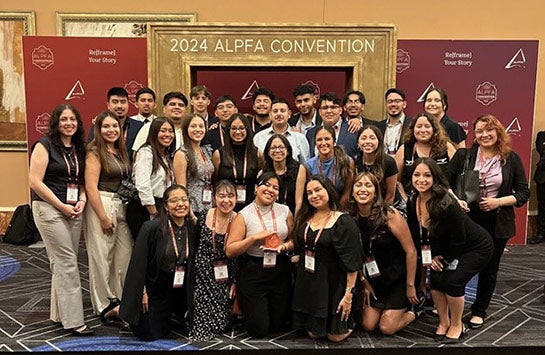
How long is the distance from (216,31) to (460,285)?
3374 mm

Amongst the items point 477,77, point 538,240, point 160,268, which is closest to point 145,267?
point 160,268

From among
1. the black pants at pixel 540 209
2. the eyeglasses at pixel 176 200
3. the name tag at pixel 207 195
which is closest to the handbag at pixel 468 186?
the name tag at pixel 207 195

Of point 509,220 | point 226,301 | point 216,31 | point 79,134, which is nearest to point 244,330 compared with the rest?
point 226,301

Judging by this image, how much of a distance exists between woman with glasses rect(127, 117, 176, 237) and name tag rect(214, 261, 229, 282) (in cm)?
56

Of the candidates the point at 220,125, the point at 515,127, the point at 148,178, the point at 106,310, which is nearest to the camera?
the point at 148,178

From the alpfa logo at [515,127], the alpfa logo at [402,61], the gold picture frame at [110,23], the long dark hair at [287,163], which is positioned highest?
the gold picture frame at [110,23]

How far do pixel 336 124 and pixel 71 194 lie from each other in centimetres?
211

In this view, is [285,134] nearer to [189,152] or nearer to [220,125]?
[220,125]

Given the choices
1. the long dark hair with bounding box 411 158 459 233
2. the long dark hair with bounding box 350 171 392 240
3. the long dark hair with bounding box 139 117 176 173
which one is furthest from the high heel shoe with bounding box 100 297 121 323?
the long dark hair with bounding box 411 158 459 233

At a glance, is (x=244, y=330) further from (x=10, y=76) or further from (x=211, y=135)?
(x=10, y=76)

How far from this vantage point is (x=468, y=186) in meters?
3.31

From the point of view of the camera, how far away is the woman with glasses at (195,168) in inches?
139

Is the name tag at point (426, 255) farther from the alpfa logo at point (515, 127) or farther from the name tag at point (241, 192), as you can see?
the alpfa logo at point (515, 127)

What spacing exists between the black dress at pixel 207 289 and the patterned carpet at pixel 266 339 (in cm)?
8
